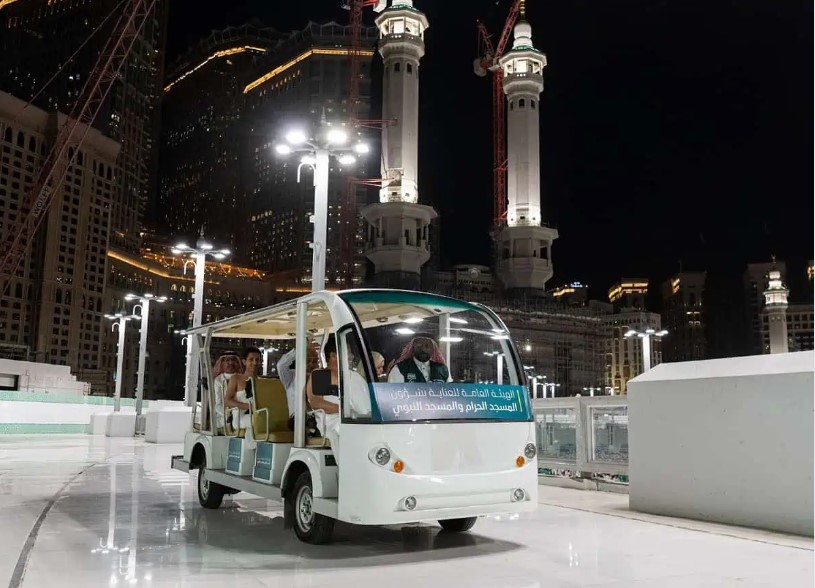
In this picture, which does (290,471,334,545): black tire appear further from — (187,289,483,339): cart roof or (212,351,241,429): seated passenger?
(212,351,241,429): seated passenger

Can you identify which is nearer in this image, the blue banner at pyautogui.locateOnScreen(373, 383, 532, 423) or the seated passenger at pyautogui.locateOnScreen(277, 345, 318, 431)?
the blue banner at pyautogui.locateOnScreen(373, 383, 532, 423)

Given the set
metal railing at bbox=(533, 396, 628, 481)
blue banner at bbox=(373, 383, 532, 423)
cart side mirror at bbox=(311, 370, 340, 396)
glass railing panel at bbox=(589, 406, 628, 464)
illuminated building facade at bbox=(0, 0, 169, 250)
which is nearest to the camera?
blue banner at bbox=(373, 383, 532, 423)

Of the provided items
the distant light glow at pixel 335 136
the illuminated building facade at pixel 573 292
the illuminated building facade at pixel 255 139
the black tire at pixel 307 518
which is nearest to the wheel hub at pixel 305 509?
the black tire at pixel 307 518

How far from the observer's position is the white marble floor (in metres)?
5.87

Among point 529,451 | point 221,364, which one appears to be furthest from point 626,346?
point 529,451

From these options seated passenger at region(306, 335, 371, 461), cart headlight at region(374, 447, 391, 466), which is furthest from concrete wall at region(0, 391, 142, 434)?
cart headlight at region(374, 447, 391, 466)

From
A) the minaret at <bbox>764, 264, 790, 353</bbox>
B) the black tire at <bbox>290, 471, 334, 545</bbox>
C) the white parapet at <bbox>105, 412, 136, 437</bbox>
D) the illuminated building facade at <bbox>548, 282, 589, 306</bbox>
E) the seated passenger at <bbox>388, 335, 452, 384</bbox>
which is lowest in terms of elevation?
the white parapet at <bbox>105, 412, 136, 437</bbox>

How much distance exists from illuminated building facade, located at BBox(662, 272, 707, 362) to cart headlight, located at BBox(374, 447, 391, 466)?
513 feet

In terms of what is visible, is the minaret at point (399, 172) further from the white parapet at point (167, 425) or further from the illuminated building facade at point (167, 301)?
the white parapet at point (167, 425)

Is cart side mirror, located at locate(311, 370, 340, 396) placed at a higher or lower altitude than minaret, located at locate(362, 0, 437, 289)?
lower

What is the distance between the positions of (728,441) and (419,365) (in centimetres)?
351

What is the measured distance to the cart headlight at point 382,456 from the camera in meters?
6.52

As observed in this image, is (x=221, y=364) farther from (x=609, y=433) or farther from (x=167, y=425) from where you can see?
(x=167, y=425)

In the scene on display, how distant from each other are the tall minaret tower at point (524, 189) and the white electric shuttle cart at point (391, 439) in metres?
80.3
